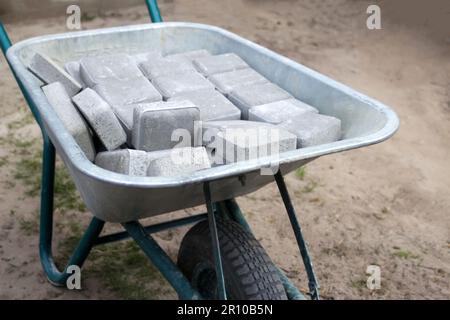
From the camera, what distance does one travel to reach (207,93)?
2.03 meters

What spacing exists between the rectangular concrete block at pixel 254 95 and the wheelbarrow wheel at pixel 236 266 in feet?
1.36

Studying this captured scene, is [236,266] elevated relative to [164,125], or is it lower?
lower

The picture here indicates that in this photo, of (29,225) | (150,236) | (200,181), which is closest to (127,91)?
(150,236)

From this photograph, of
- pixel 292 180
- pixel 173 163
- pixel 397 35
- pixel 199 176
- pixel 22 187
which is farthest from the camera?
pixel 397 35

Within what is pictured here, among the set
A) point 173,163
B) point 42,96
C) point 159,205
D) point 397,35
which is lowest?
point 397,35

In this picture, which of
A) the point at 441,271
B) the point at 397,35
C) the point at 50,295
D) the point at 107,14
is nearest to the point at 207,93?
the point at 50,295

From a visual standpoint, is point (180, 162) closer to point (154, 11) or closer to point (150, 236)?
point (150, 236)

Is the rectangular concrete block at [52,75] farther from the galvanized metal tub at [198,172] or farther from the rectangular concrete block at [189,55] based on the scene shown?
the rectangular concrete block at [189,55]

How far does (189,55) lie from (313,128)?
817 mm

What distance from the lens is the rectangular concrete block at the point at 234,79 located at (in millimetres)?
2102

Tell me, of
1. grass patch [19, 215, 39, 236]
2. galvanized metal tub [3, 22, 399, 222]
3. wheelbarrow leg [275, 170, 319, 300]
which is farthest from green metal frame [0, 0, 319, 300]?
grass patch [19, 215, 39, 236]

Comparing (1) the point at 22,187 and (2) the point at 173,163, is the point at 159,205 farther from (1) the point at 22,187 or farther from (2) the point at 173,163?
(1) the point at 22,187

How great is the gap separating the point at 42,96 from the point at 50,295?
1065 millimetres

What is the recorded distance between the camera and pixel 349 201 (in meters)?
3.18
